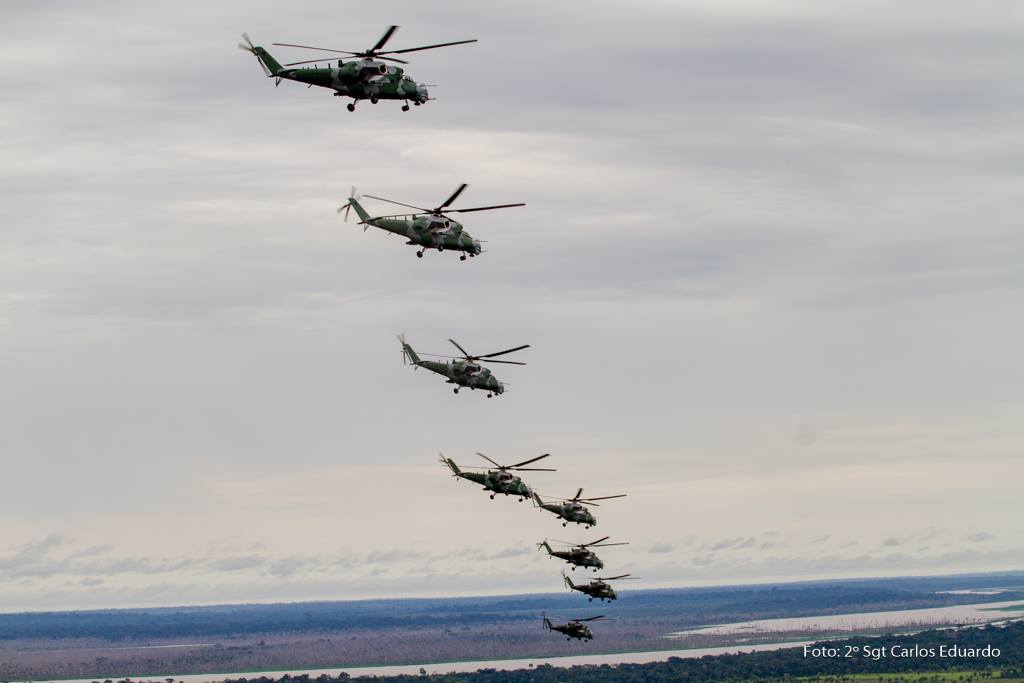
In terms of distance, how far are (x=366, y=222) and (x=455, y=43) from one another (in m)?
30.4

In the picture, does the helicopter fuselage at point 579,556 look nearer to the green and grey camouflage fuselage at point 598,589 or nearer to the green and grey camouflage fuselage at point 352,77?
the green and grey camouflage fuselage at point 598,589

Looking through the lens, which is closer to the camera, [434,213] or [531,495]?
[434,213]

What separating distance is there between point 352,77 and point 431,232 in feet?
51.9

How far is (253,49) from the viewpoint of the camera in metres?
88.8

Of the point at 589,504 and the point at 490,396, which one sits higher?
the point at 490,396

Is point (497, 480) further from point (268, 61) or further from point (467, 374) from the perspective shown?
point (268, 61)

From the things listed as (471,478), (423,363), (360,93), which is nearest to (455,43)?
(360,93)

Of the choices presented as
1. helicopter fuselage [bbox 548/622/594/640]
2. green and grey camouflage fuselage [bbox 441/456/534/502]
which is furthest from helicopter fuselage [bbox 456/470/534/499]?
helicopter fuselage [bbox 548/622/594/640]

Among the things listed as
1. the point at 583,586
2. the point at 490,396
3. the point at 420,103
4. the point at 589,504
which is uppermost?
the point at 420,103

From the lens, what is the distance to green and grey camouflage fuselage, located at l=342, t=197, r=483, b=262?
10075cm

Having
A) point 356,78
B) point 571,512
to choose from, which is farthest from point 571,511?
point 356,78

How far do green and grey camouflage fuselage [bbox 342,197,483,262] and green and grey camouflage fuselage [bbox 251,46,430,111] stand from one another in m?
12.0

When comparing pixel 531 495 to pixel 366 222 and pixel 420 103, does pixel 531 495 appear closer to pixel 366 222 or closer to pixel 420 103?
pixel 366 222

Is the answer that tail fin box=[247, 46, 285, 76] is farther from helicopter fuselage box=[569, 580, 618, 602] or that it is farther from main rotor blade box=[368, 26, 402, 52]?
helicopter fuselage box=[569, 580, 618, 602]
